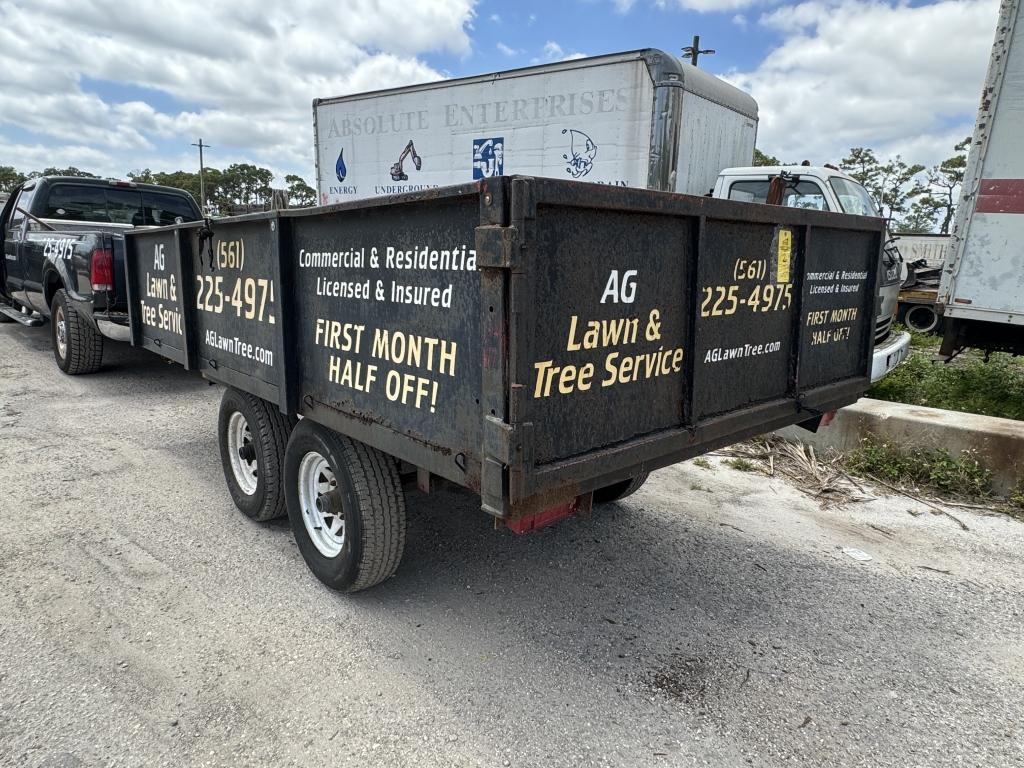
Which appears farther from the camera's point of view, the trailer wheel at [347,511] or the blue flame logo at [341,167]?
the blue flame logo at [341,167]

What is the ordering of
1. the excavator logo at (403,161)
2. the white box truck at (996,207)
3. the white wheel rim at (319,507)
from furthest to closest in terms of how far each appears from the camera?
the excavator logo at (403,161), the white box truck at (996,207), the white wheel rim at (319,507)

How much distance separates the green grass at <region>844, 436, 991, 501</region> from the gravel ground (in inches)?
18.9

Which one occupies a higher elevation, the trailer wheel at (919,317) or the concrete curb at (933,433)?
the trailer wheel at (919,317)

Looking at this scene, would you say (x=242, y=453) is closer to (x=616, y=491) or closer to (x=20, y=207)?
(x=616, y=491)

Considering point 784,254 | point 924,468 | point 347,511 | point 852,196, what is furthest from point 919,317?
point 347,511

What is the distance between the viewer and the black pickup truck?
6.43 metres

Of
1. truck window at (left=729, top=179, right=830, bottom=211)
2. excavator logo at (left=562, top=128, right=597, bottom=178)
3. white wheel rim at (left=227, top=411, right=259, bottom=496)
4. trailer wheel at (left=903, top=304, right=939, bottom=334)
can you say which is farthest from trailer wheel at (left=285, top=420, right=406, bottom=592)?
trailer wheel at (left=903, top=304, right=939, bottom=334)

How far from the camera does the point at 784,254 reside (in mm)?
3176

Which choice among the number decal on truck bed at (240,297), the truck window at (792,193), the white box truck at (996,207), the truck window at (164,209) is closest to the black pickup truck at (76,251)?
the truck window at (164,209)

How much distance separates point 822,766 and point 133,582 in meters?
3.23

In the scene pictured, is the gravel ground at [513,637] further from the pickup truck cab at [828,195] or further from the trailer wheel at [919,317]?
the trailer wheel at [919,317]

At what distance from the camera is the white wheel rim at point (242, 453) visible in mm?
4137

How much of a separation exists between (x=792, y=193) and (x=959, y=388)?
275 centimetres

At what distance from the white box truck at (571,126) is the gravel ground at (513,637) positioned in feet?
16.0
